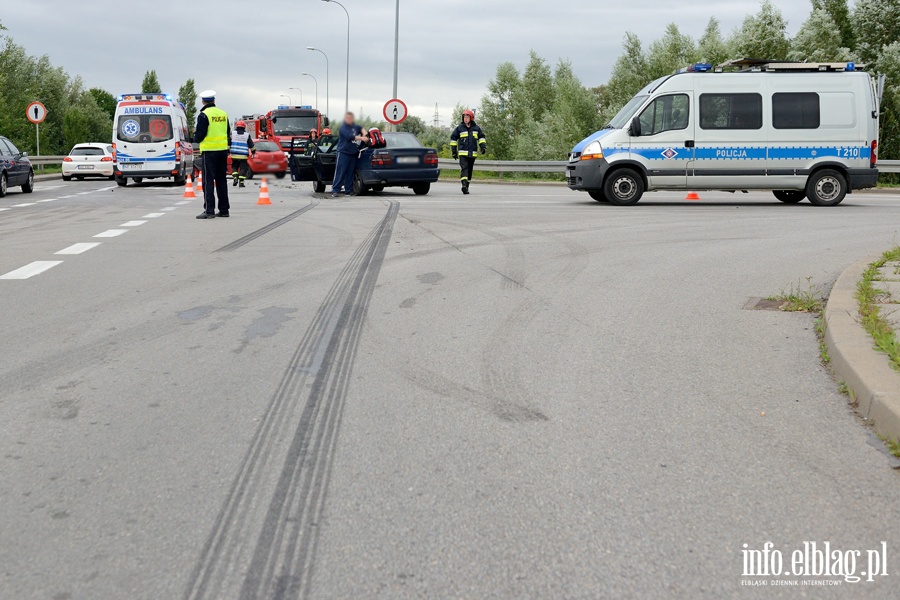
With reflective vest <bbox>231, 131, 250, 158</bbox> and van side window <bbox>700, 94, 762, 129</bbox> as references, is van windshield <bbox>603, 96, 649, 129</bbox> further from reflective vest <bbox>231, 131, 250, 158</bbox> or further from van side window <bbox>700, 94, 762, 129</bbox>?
reflective vest <bbox>231, 131, 250, 158</bbox>

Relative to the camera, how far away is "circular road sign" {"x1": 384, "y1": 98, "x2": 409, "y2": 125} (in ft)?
106

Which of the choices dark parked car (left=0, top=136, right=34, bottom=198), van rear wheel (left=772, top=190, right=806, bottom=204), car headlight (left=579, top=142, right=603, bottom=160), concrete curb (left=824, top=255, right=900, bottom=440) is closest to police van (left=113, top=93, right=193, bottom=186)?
dark parked car (left=0, top=136, right=34, bottom=198)

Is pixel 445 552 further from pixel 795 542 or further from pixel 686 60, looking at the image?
pixel 686 60

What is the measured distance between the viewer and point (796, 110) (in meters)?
19.2

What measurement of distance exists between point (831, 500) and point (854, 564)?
0.59 meters

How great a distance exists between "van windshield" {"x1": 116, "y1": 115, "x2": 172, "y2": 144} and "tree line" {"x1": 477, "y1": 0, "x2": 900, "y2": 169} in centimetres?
2583

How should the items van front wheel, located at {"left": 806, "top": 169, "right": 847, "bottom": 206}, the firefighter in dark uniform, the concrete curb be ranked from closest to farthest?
the concrete curb < van front wheel, located at {"left": 806, "top": 169, "right": 847, "bottom": 206} < the firefighter in dark uniform

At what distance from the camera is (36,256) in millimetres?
11219

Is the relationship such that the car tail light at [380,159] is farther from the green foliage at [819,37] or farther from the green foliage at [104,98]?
the green foliage at [104,98]

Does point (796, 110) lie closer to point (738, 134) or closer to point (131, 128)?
point (738, 134)

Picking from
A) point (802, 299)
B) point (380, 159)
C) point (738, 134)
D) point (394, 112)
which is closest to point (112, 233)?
point (380, 159)

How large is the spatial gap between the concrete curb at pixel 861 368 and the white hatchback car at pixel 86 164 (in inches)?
1366

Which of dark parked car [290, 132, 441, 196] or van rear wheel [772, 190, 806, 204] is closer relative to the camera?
van rear wheel [772, 190, 806, 204]

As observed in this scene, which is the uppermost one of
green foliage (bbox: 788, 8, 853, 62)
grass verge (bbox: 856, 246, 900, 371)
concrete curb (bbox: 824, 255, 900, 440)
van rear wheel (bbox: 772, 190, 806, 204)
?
green foliage (bbox: 788, 8, 853, 62)
